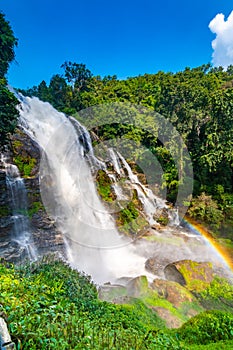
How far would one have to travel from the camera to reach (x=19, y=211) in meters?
9.30

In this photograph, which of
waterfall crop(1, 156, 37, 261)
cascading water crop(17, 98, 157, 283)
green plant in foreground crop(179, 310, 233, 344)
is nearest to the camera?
green plant in foreground crop(179, 310, 233, 344)

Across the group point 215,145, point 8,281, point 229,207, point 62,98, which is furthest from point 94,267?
point 62,98

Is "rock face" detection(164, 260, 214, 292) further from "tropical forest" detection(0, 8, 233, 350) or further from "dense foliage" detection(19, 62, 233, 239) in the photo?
"dense foliage" detection(19, 62, 233, 239)

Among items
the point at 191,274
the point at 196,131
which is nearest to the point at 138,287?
the point at 191,274

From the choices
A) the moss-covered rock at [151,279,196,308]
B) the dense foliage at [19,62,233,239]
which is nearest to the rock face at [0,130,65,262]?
the moss-covered rock at [151,279,196,308]

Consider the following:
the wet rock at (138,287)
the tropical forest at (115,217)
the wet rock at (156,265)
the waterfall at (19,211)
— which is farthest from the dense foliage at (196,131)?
the waterfall at (19,211)

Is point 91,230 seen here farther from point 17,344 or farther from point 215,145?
point 215,145

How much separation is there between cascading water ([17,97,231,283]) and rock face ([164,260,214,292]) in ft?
2.65

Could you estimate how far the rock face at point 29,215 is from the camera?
8.37m

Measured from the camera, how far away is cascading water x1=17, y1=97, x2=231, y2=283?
9859 millimetres

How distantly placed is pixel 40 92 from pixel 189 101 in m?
15.1

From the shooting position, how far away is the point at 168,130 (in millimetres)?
18562

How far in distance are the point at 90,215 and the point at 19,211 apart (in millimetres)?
3686

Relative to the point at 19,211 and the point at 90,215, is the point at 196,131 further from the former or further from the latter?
the point at 19,211
